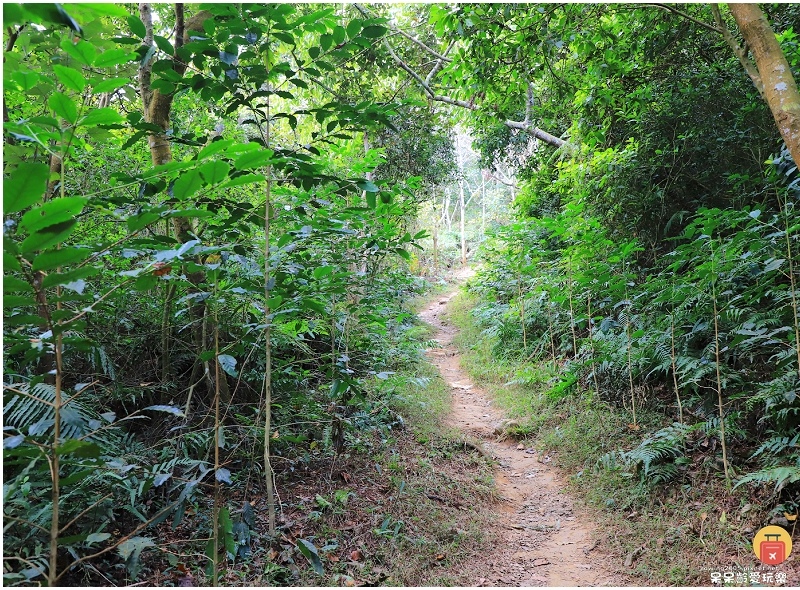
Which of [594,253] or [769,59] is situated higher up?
[769,59]

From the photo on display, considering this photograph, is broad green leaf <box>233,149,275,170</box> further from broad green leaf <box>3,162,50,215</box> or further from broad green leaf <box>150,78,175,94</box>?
broad green leaf <box>150,78,175,94</box>

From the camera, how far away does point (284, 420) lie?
413 centimetres

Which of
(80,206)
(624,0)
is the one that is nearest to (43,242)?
(80,206)

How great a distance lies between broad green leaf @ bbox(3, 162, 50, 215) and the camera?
4.06ft

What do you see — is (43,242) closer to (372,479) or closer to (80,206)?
(80,206)

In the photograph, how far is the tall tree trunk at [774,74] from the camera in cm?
312

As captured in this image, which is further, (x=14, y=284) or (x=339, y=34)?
(x=339, y=34)

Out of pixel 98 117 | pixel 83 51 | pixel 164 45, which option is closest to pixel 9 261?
pixel 98 117

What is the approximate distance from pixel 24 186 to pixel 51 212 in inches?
4.5

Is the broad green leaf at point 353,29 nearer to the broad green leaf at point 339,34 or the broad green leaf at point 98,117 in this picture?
the broad green leaf at point 339,34

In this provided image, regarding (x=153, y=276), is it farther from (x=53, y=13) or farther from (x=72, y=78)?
(x=53, y=13)

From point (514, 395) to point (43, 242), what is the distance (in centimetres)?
731

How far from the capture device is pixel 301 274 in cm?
258
